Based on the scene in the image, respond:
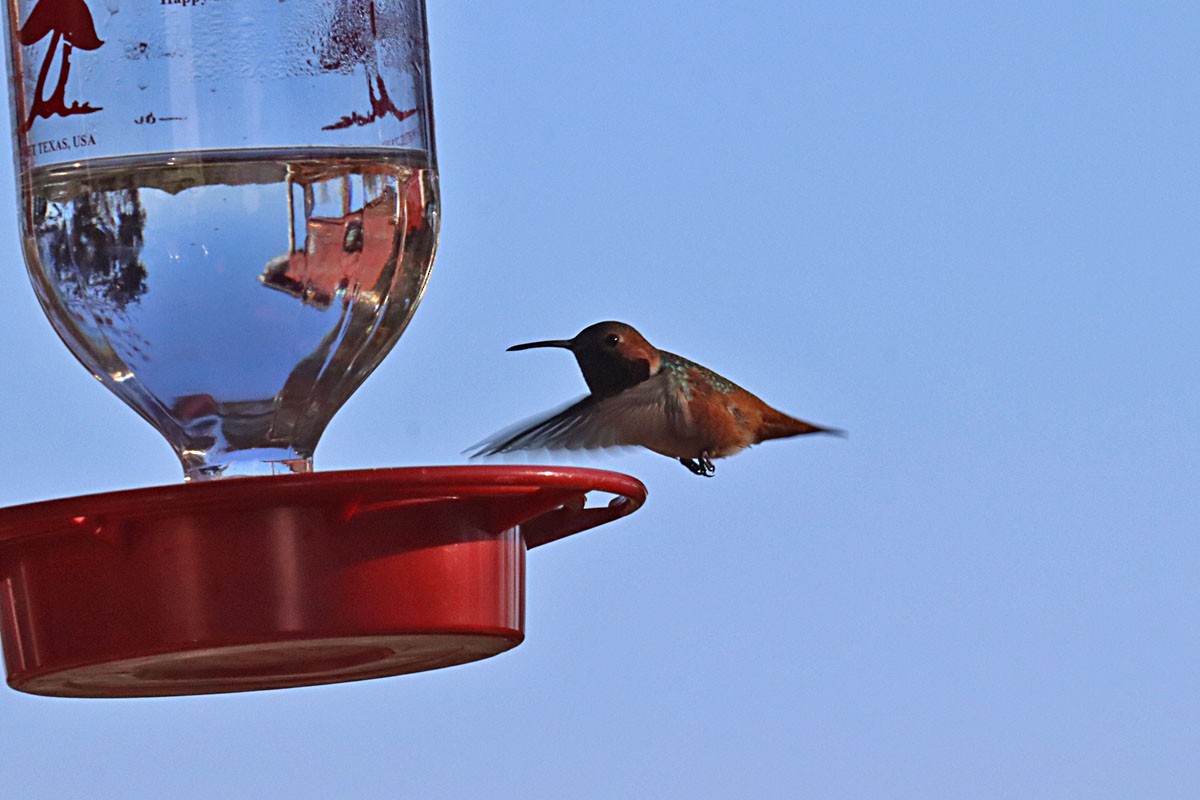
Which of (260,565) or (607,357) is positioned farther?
(607,357)

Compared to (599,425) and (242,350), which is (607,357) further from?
(242,350)

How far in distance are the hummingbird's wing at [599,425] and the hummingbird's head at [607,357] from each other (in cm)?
3

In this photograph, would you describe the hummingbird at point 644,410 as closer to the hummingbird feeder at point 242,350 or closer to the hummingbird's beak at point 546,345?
the hummingbird's beak at point 546,345

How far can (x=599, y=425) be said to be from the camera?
18.2ft

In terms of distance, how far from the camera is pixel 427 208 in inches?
120

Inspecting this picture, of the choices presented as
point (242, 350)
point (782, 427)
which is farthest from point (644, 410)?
point (242, 350)

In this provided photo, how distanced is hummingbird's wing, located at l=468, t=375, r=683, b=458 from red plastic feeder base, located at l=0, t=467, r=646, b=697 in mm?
2569

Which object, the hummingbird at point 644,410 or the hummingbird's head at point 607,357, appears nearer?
the hummingbird at point 644,410

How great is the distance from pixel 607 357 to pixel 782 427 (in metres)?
1.00

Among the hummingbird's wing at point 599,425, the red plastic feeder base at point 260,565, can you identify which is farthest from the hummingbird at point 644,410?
the red plastic feeder base at point 260,565

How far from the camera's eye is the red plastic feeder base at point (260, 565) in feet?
8.25

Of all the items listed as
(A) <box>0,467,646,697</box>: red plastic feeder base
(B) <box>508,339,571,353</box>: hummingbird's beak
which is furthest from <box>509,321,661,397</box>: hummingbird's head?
(A) <box>0,467,646,697</box>: red plastic feeder base

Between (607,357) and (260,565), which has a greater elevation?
(607,357)

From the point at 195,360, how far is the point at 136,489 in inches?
14.5
